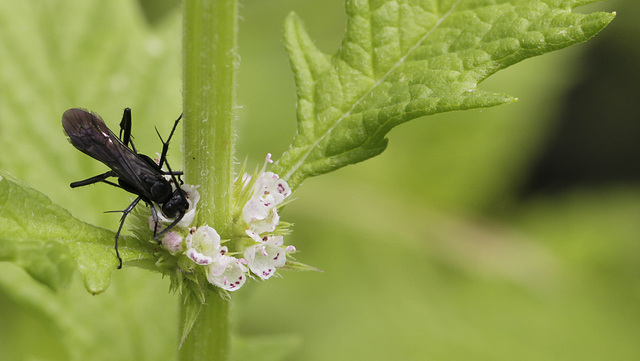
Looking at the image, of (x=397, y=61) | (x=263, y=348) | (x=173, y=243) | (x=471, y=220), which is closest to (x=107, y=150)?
(x=173, y=243)

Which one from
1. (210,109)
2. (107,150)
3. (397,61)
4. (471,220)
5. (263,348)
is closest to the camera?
(210,109)

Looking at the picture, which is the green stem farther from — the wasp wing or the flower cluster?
the wasp wing

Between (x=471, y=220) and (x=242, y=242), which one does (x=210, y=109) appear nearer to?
(x=242, y=242)

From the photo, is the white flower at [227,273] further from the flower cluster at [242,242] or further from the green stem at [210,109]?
the green stem at [210,109]

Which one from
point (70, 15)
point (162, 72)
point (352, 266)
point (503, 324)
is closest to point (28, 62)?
point (70, 15)

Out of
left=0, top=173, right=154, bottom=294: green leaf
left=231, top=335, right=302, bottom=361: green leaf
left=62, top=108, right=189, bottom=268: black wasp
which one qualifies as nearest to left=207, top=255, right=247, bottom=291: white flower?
left=0, top=173, right=154, bottom=294: green leaf

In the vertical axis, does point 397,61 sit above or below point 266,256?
above

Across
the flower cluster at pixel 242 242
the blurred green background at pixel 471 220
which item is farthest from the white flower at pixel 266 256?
the blurred green background at pixel 471 220

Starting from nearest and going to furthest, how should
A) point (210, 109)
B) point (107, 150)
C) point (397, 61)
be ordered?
point (210, 109)
point (397, 61)
point (107, 150)
